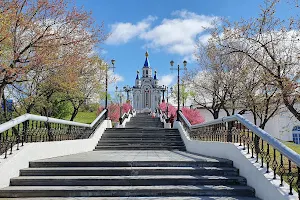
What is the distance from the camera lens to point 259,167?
5840 mm

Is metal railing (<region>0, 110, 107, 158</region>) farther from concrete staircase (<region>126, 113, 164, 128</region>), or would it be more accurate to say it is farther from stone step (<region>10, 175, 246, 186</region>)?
concrete staircase (<region>126, 113, 164, 128</region>)

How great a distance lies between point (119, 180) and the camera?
629 centimetres

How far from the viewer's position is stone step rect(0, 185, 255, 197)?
5719mm

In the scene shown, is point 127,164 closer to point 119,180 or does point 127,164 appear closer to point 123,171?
point 123,171

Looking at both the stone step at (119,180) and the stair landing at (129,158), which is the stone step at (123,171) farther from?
the stair landing at (129,158)

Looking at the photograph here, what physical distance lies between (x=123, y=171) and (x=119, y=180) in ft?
1.47

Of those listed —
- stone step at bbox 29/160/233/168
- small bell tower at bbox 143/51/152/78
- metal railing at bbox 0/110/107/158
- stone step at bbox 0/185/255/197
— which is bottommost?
stone step at bbox 0/185/255/197

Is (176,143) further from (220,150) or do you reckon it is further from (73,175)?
(73,175)

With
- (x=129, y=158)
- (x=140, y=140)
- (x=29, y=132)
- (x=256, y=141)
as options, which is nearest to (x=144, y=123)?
(x=140, y=140)

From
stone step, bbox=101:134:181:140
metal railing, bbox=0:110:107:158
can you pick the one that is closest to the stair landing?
metal railing, bbox=0:110:107:158

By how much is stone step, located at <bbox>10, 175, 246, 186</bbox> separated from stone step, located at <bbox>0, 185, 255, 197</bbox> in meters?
0.22

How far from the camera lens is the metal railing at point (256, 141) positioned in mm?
4920

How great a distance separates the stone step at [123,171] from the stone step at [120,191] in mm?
707

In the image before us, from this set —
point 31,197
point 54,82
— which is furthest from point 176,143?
point 31,197
